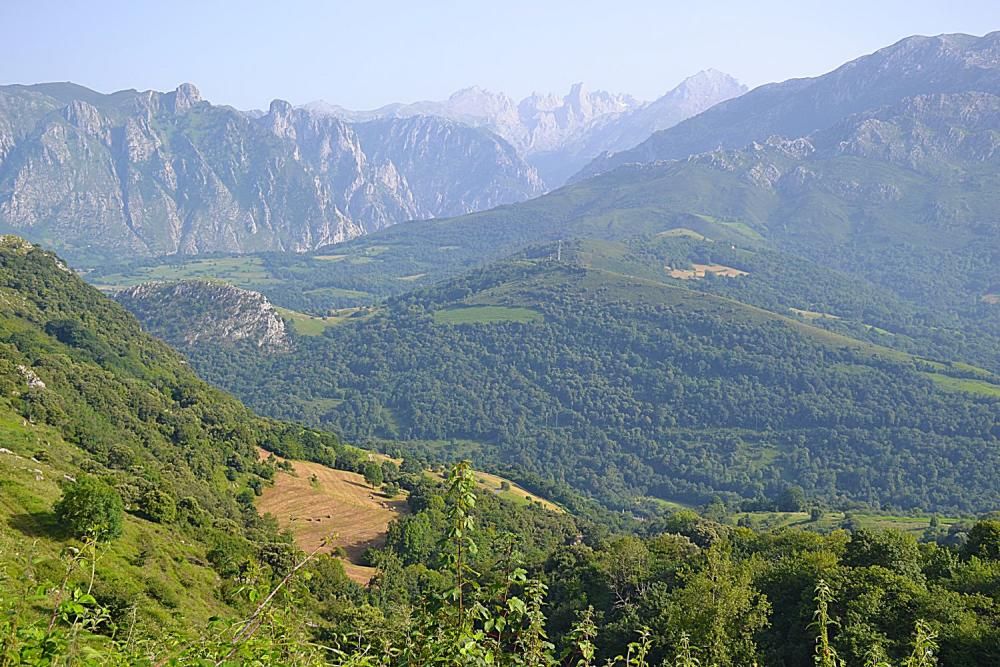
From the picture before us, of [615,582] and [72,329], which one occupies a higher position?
[72,329]

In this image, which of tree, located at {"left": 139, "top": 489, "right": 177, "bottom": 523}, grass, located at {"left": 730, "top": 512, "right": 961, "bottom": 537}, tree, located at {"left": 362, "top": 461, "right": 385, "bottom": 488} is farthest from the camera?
grass, located at {"left": 730, "top": 512, "right": 961, "bottom": 537}

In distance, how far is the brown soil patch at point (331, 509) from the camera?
221 feet

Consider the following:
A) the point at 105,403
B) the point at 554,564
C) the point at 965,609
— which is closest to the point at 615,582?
the point at 554,564

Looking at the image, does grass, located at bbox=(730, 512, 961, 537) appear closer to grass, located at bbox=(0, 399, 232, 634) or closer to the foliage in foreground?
the foliage in foreground

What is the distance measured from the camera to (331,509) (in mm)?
74500

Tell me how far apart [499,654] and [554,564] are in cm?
4680

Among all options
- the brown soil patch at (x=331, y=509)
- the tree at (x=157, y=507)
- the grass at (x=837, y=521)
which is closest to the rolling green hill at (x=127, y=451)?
the tree at (x=157, y=507)

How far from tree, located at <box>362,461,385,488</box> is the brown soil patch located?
2.36 meters

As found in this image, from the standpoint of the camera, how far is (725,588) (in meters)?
35.9

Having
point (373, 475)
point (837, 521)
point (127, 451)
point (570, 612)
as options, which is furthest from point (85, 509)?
point (837, 521)

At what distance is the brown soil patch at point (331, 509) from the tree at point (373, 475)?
2.36 metres

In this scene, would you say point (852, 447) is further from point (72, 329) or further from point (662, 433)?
point (72, 329)

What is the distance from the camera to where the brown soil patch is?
67.2 meters

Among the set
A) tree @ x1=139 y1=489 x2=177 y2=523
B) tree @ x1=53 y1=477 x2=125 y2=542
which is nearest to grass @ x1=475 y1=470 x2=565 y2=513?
tree @ x1=139 y1=489 x2=177 y2=523
